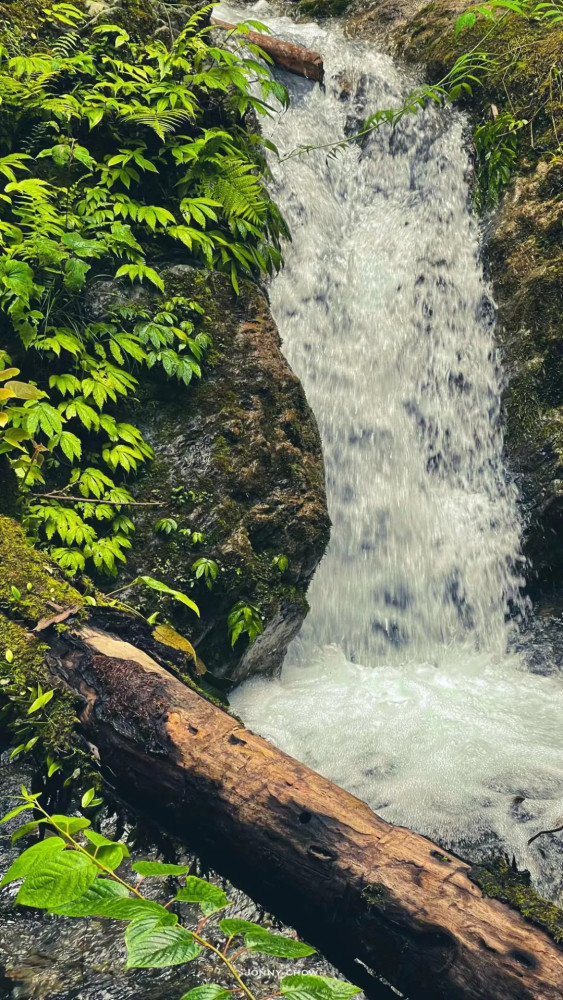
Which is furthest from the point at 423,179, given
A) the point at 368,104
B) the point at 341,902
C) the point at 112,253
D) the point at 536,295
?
the point at 341,902

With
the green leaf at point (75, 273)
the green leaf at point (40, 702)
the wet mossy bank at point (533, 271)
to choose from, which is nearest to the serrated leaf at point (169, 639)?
the green leaf at point (40, 702)

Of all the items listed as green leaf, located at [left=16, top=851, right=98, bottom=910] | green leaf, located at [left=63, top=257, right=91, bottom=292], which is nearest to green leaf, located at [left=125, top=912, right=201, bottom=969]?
green leaf, located at [left=16, top=851, right=98, bottom=910]

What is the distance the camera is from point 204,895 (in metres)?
1.16

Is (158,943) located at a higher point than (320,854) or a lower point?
higher

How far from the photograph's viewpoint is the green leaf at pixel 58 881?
3.41 feet

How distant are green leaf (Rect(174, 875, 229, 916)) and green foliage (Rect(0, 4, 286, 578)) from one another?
212cm

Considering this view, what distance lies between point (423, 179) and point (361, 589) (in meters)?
4.81

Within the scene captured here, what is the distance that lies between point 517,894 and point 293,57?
348 inches

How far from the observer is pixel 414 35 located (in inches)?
328

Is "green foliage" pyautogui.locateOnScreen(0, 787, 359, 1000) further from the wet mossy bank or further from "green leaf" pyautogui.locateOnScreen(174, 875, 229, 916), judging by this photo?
the wet mossy bank

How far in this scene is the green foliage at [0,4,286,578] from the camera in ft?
11.3

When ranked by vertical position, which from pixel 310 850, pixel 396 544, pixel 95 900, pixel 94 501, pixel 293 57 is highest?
pixel 293 57

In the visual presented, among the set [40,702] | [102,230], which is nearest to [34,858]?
[40,702]

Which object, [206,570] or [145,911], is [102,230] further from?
[145,911]
